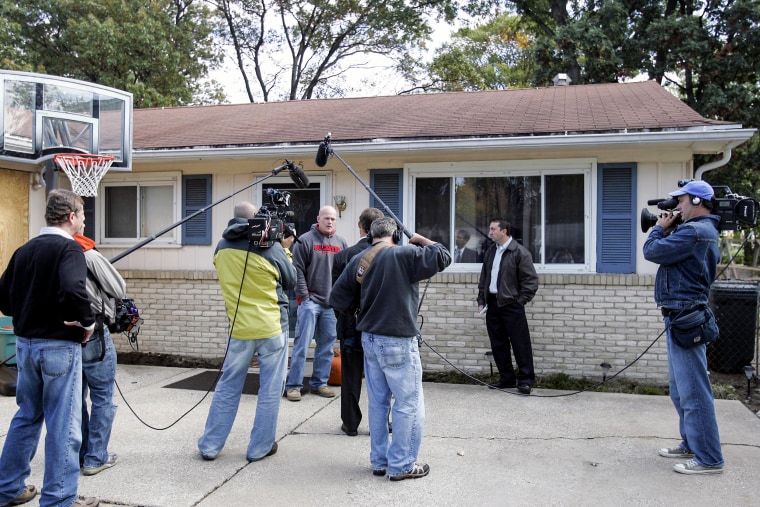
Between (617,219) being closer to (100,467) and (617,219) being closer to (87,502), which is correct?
(100,467)

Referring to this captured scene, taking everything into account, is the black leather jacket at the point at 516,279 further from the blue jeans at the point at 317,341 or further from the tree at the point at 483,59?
the tree at the point at 483,59

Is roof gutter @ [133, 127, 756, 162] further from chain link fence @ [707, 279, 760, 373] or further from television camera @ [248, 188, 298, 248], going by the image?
television camera @ [248, 188, 298, 248]

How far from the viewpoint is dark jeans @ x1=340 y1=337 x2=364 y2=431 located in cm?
517

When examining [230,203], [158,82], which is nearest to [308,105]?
[230,203]

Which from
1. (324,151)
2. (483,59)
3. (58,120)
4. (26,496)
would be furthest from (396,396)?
(483,59)

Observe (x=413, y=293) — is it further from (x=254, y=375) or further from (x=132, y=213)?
(x=132, y=213)

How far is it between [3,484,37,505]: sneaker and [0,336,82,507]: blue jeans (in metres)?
0.14

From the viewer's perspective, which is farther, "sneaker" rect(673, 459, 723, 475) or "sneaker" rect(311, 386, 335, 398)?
"sneaker" rect(311, 386, 335, 398)

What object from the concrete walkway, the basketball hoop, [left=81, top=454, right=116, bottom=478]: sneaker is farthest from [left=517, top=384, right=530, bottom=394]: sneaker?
the basketball hoop

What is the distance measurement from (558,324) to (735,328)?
2.42 meters

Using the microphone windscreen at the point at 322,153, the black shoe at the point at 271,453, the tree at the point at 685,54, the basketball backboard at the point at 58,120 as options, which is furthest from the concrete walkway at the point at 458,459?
the tree at the point at 685,54

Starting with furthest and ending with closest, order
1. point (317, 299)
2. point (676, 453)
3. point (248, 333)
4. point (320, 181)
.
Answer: point (320, 181) → point (317, 299) → point (676, 453) → point (248, 333)

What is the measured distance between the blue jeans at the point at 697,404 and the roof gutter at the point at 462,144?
120 inches

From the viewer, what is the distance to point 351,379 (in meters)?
5.18
